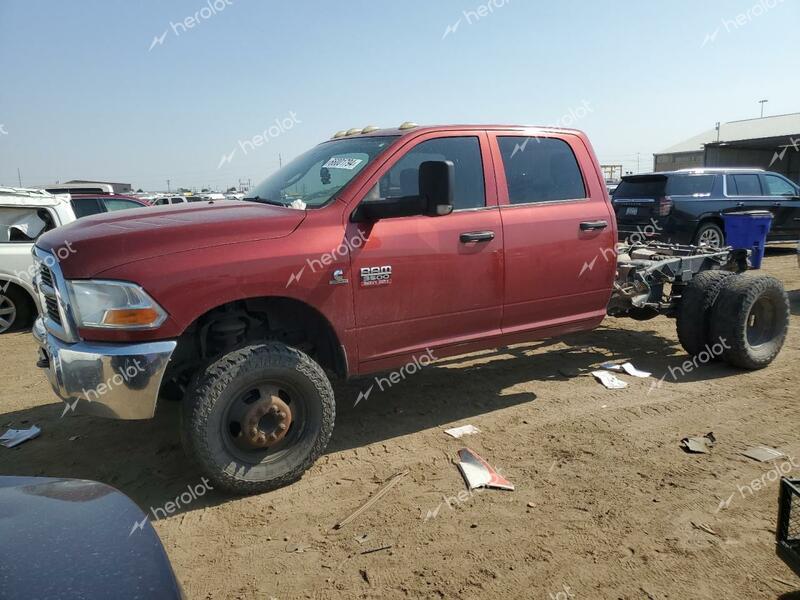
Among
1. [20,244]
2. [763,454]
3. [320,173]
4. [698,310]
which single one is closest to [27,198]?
[20,244]

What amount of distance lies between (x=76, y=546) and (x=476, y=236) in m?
2.86

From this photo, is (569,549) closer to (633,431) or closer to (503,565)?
(503,565)

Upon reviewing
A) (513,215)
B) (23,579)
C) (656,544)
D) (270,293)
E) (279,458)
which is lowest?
(656,544)

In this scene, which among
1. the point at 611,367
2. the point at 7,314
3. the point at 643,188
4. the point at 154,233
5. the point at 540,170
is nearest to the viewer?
the point at 154,233

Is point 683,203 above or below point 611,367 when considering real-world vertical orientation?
above

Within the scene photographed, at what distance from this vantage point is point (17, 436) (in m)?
3.99

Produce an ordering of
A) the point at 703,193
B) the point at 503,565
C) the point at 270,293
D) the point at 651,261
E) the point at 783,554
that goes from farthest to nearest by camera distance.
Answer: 1. the point at 703,193
2. the point at 651,261
3. the point at 270,293
4. the point at 503,565
5. the point at 783,554

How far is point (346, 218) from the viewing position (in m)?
3.34

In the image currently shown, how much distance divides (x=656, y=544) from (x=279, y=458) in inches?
80.6

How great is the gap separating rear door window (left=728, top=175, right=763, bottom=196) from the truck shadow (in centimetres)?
723

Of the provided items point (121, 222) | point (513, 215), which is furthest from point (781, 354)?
point (121, 222)

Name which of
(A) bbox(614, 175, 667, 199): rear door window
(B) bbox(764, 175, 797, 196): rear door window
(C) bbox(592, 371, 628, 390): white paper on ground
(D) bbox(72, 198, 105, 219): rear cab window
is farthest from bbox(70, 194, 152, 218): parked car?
(B) bbox(764, 175, 797, 196): rear door window

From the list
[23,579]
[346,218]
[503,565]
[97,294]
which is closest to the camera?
[23,579]

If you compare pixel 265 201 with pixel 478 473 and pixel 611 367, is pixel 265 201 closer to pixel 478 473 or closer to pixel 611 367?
pixel 478 473
